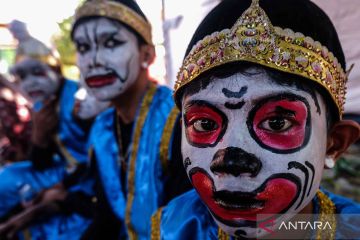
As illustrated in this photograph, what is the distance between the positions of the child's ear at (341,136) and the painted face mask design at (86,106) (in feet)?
4.88

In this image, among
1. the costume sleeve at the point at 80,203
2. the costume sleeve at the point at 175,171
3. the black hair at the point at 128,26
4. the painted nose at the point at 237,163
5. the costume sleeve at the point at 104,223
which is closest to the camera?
the painted nose at the point at 237,163

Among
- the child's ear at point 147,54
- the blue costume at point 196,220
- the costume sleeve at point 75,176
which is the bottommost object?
the costume sleeve at point 75,176

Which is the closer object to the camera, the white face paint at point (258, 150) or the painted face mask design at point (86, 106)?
the white face paint at point (258, 150)

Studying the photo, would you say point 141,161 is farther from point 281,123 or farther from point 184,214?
point 281,123

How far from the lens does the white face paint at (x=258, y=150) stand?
0.76 metres

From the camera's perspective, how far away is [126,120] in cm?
177

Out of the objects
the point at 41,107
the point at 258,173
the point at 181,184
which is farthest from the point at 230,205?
the point at 41,107

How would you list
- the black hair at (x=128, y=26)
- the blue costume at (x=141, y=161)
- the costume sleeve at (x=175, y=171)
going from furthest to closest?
the black hair at (x=128, y=26)
the blue costume at (x=141, y=161)
the costume sleeve at (x=175, y=171)

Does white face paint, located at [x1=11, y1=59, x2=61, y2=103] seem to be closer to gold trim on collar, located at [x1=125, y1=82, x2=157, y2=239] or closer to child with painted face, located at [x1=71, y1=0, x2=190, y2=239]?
child with painted face, located at [x1=71, y1=0, x2=190, y2=239]

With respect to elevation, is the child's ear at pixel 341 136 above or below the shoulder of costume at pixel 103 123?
above

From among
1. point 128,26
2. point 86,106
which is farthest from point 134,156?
point 86,106

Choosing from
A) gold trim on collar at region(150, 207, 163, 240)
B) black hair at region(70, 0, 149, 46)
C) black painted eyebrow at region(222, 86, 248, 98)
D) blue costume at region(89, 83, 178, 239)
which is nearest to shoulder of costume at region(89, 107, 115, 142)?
blue costume at region(89, 83, 178, 239)

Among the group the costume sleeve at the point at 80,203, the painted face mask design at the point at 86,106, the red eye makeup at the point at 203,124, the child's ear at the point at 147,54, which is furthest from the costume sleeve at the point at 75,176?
the red eye makeup at the point at 203,124

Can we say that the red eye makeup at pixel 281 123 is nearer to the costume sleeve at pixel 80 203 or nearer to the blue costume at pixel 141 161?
the blue costume at pixel 141 161
